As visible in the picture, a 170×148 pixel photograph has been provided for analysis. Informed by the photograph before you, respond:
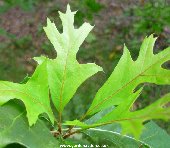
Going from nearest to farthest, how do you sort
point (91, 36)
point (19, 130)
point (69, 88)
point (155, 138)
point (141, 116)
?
point (141, 116)
point (19, 130)
point (69, 88)
point (155, 138)
point (91, 36)

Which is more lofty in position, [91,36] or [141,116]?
[91,36]

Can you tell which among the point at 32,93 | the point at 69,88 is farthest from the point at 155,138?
the point at 32,93

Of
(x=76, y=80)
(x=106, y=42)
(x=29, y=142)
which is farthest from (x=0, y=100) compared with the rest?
(x=106, y=42)

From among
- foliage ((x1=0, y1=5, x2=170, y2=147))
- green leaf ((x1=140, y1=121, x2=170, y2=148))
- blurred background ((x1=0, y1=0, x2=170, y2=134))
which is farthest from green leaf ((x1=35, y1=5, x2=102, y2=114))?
blurred background ((x1=0, y1=0, x2=170, y2=134))

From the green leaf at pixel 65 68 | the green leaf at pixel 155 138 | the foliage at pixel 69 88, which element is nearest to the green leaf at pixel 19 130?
the foliage at pixel 69 88

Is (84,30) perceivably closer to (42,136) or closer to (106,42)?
Answer: (42,136)

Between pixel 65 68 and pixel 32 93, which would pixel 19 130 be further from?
pixel 65 68

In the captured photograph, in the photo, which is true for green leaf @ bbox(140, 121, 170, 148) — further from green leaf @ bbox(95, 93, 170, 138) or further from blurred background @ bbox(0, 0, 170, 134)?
blurred background @ bbox(0, 0, 170, 134)
